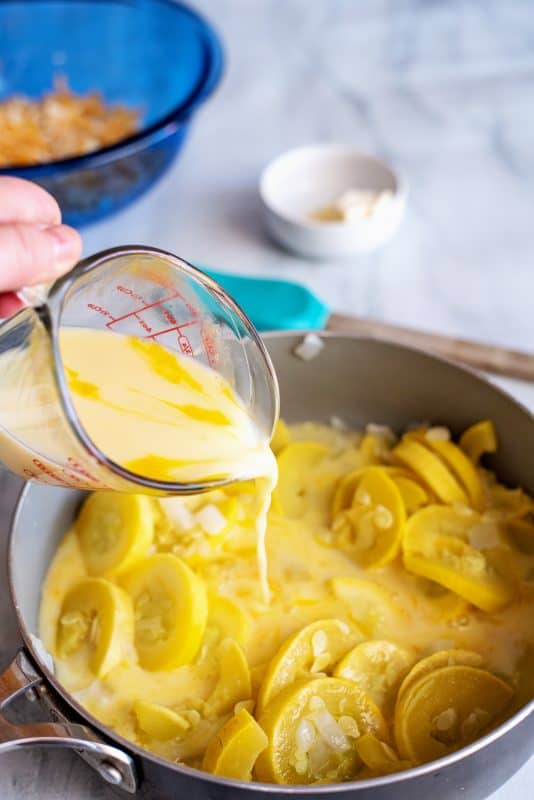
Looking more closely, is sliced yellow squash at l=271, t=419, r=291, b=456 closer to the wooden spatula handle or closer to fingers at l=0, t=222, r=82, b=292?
the wooden spatula handle

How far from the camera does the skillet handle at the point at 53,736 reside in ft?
3.05

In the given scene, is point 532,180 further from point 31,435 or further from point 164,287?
point 31,435

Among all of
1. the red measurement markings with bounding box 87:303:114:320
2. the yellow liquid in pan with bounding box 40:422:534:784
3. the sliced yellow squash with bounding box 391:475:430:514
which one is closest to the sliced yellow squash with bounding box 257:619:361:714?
the yellow liquid in pan with bounding box 40:422:534:784

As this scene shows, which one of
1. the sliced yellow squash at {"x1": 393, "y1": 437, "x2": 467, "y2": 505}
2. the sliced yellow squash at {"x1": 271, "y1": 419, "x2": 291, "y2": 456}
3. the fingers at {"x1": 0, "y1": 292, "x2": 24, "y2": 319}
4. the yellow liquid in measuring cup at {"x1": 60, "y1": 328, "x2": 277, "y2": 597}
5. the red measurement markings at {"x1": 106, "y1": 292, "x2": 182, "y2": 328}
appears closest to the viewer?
the yellow liquid in measuring cup at {"x1": 60, "y1": 328, "x2": 277, "y2": 597}

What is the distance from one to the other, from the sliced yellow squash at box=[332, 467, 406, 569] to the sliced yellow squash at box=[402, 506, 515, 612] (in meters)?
0.02

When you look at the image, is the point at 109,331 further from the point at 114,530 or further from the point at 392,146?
the point at 392,146

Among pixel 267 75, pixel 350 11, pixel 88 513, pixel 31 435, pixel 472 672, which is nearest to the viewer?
pixel 31 435

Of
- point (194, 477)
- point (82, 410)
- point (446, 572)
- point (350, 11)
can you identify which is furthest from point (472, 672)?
point (350, 11)

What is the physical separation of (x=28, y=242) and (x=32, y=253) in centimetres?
1

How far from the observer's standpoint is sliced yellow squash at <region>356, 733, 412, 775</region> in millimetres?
1032

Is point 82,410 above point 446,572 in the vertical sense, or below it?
above

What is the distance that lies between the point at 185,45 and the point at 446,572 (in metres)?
1.48

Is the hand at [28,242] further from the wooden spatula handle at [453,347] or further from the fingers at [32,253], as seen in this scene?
the wooden spatula handle at [453,347]

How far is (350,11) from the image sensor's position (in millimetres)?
2691
